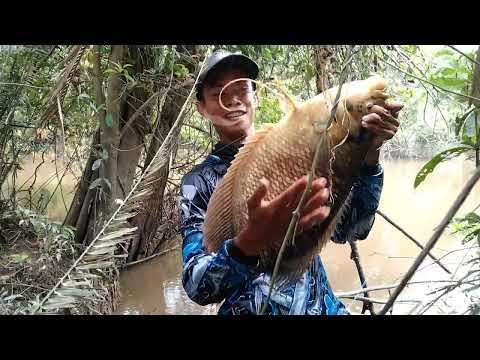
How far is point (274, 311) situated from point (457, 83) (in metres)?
0.58

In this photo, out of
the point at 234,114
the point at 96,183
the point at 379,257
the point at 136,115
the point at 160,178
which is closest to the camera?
the point at 234,114

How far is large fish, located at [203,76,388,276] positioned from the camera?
0.83 metres

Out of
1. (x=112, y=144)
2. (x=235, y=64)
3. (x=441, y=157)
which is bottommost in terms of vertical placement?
(x=441, y=157)

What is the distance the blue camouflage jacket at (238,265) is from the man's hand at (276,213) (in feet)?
0.13

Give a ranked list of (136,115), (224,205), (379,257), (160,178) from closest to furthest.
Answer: (224,205), (160,178), (136,115), (379,257)

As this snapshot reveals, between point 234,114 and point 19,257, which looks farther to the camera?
point 19,257

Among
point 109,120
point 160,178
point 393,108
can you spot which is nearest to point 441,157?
point 393,108

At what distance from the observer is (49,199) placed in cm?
248

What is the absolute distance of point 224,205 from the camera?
0.90 m

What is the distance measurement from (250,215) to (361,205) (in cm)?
27

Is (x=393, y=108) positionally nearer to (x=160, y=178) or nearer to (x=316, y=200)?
(x=316, y=200)

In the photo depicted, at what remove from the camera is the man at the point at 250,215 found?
810 mm

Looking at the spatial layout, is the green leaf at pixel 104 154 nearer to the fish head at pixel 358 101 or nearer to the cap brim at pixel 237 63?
the cap brim at pixel 237 63

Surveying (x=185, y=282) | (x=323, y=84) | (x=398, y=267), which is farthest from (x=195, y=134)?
(x=185, y=282)
